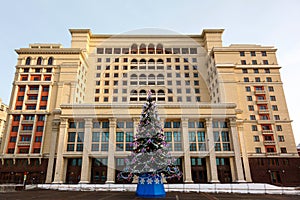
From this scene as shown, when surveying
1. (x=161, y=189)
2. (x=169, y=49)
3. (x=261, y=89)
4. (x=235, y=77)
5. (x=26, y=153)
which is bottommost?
(x=161, y=189)

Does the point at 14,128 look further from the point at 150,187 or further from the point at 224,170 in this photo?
the point at 224,170

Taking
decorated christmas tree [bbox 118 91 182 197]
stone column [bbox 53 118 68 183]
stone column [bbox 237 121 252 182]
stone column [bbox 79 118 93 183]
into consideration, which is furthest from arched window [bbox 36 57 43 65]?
stone column [bbox 237 121 252 182]

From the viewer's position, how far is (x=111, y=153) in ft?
147

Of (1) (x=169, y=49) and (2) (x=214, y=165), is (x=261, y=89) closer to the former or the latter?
(2) (x=214, y=165)

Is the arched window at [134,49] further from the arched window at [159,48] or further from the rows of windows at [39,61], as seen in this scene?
the rows of windows at [39,61]

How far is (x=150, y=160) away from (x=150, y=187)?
246 cm

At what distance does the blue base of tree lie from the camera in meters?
19.0

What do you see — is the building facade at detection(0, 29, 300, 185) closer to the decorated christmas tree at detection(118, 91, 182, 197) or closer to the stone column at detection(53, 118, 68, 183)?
the stone column at detection(53, 118, 68, 183)

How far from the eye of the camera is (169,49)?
2640 inches

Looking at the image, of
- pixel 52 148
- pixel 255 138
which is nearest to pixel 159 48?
pixel 255 138

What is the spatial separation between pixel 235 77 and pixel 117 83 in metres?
34.4

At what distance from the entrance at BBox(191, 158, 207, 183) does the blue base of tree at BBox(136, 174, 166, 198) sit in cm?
2922

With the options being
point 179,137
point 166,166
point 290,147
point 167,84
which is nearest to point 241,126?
point 290,147

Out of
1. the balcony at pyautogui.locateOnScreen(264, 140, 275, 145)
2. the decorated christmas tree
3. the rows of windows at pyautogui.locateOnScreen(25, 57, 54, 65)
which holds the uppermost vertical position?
the rows of windows at pyautogui.locateOnScreen(25, 57, 54, 65)
